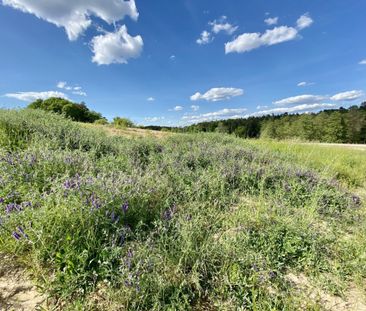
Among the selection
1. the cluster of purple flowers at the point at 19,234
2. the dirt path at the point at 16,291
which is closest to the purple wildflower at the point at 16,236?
the cluster of purple flowers at the point at 19,234

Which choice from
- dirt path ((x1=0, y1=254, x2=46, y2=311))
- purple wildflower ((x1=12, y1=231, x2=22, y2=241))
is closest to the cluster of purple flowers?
purple wildflower ((x1=12, y1=231, x2=22, y2=241))

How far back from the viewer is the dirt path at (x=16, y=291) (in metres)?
1.32

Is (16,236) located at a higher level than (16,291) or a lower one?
higher

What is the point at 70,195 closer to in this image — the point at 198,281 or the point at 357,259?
the point at 198,281

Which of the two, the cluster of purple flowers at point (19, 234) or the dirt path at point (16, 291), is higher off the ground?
the cluster of purple flowers at point (19, 234)

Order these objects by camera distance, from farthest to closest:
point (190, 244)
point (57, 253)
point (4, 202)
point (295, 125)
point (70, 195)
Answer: point (295, 125) → point (4, 202) → point (70, 195) → point (190, 244) → point (57, 253)

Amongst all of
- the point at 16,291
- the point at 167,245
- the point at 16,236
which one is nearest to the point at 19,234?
the point at 16,236

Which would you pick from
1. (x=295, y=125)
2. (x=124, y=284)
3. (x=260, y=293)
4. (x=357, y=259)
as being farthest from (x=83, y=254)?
(x=295, y=125)

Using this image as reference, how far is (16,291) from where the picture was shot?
1.41 metres

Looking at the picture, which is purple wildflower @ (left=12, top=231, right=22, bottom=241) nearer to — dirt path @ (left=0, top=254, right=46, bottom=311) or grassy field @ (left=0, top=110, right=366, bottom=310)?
grassy field @ (left=0, top=110, right=366, bottom=310)

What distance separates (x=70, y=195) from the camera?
1855mm

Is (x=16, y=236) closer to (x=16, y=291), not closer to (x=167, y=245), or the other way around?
(x=16, y=291)

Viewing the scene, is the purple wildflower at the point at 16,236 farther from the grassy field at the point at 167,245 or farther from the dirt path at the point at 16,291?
the dirt path at the point at 16,291

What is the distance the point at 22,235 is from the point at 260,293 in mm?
1809
